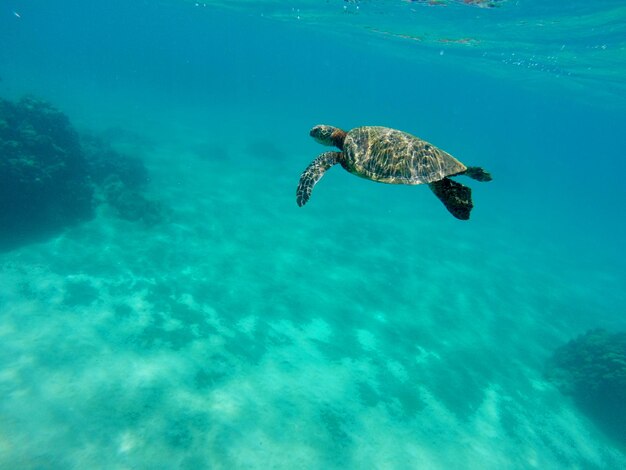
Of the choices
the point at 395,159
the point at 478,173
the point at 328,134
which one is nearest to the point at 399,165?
the point at 395,159

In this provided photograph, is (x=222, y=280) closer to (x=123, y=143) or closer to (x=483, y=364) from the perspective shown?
(x=483, y=364)

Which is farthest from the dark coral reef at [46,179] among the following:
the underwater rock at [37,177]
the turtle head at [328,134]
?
the turtle head at [328,134]

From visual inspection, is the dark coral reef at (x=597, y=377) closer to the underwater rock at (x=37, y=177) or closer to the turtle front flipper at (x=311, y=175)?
the turtle front flipper at (x=311, y=175)

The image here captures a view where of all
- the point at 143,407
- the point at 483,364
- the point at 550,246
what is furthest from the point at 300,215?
the point at 550,246

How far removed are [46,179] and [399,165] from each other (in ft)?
59.4

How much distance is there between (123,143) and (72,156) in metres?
11.9

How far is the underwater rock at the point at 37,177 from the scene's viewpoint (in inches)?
635

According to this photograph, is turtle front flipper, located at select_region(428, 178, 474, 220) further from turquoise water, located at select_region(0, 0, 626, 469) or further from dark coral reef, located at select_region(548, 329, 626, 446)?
dark coral reef, located at select_region(548, 329, 626, 446)

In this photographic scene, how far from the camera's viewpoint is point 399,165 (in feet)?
23.3

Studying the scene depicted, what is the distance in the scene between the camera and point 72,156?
20.3 meters

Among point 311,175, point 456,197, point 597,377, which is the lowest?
point 597,377

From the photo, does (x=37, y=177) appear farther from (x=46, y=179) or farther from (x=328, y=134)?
(x=328, y=134)

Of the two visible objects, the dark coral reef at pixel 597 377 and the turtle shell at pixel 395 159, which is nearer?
the turtle shell at pixel 395 159

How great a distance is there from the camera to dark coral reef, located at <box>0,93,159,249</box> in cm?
1617
